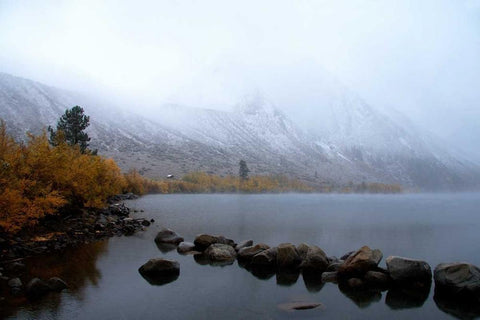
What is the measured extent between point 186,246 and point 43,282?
1753 centimetres

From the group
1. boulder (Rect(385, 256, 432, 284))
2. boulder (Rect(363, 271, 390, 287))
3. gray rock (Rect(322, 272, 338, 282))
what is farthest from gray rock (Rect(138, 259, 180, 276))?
boulder (Rect(385, 256, 432, 284))

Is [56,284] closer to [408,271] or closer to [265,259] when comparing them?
[265,259]

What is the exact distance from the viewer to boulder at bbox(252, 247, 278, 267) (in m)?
34.3

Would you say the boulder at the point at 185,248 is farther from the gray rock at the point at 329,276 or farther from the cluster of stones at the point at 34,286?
the gray rock at the point at 329,276

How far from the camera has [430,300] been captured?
2634cm

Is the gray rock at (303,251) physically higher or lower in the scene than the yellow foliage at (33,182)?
lower

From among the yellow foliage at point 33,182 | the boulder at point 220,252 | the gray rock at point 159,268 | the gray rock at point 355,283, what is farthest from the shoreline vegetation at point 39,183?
the gray rock at point 355,283

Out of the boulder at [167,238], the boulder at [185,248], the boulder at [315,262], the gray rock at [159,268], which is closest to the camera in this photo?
→ the gray rock at [159,268]

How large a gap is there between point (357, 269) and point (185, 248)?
1823cm

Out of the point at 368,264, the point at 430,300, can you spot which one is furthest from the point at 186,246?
the point at 430,300

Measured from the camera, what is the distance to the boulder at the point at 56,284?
24.8m

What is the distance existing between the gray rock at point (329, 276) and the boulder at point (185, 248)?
1531cm

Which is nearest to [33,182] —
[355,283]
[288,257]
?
[288,257]

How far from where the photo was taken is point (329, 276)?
30.3m
